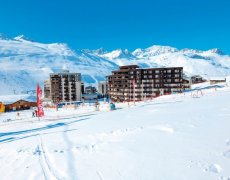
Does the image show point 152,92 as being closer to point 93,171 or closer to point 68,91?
point 68,91

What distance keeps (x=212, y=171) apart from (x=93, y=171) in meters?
4.09

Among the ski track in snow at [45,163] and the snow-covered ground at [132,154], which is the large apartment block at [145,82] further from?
the ski track in snow at [45,163]

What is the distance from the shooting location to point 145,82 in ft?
322

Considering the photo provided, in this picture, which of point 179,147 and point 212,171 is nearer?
point 212,171

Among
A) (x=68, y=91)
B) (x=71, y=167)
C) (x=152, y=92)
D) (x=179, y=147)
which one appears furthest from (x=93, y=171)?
(x=68, y=91)

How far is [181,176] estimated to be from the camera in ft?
Answer: 31.2

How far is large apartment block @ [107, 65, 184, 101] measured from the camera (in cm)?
9518

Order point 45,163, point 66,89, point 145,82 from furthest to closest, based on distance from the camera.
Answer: point 66,89 → point 145,82 → point 45,163

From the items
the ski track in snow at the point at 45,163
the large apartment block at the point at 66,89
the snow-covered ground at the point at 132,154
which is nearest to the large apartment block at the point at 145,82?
the large apartment block at the point at 66,89

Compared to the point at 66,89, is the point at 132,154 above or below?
below

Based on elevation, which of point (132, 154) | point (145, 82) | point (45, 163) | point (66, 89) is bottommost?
point (45, 163)

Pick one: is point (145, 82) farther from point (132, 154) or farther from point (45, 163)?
point (45, 163)

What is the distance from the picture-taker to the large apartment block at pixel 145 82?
9518cm

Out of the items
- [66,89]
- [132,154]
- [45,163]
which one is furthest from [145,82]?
[45,163]
